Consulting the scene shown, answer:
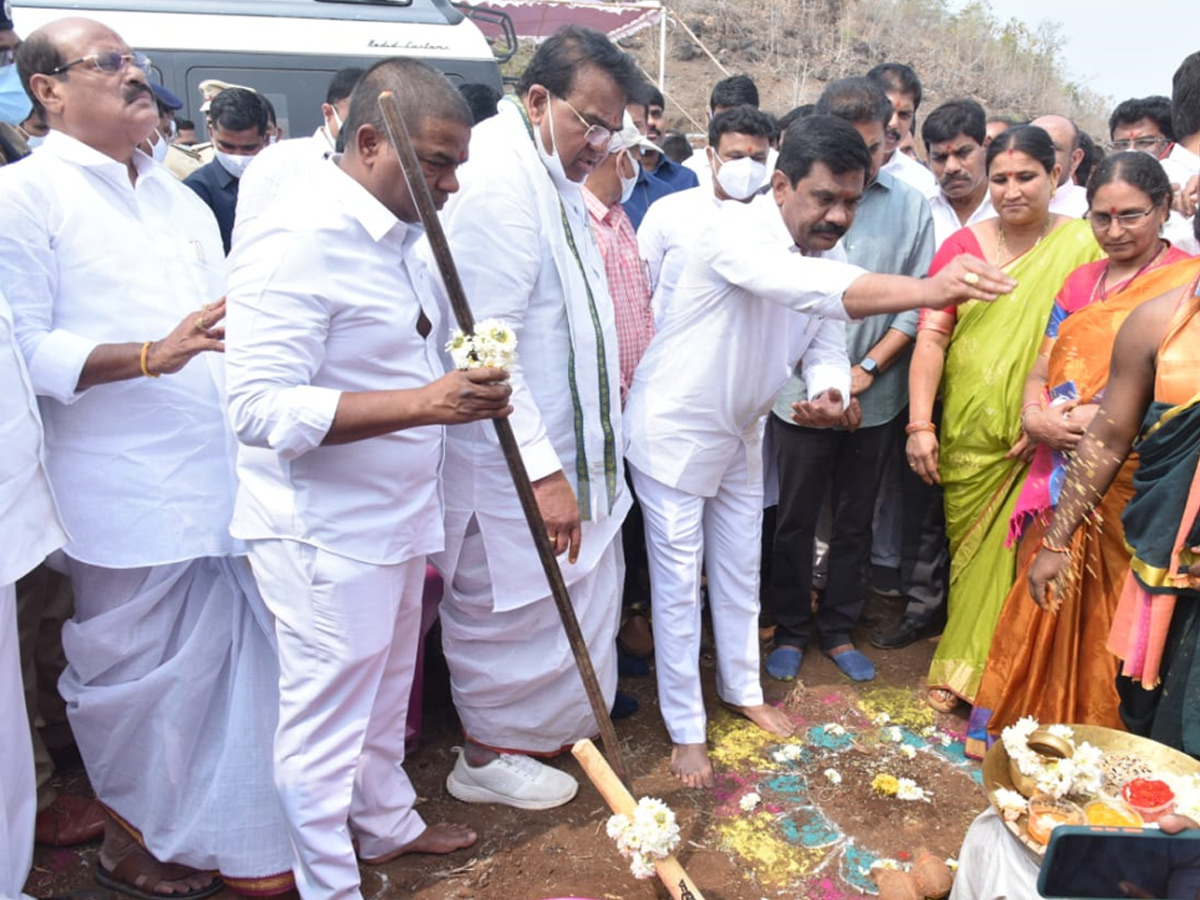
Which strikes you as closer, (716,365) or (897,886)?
(897,886)

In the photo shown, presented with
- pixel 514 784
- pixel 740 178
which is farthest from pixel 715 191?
pixel 514 784

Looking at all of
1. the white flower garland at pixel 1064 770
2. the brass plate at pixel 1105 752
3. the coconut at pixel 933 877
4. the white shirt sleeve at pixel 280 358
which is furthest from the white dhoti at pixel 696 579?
the white shirt sleeve at pixel 280 358

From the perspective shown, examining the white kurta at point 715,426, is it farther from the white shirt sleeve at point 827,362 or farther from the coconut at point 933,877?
the coconut at point 933,877

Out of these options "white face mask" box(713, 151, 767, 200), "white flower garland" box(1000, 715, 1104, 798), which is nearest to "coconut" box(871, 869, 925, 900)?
"white flower garland" box(1000, 715, 1104, 798)

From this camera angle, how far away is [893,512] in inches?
181

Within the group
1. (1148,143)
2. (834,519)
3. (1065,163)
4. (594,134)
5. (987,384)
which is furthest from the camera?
(1148,143)

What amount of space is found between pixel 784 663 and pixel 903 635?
60 centimetres

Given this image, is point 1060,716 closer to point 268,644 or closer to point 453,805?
point 453,805

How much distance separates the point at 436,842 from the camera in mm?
Result: 2953

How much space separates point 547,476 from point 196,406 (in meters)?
0.97

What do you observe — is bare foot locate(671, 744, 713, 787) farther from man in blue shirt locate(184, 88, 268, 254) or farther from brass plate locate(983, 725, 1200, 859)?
man in blue shirt locate(184, 88, 268, 254)

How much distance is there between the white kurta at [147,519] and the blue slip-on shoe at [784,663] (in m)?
2.05

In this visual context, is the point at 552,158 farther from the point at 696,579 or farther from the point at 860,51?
the point at 860,51

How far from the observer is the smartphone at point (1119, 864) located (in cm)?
152
